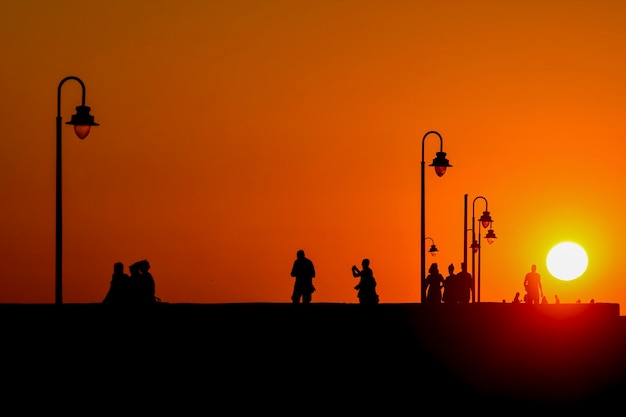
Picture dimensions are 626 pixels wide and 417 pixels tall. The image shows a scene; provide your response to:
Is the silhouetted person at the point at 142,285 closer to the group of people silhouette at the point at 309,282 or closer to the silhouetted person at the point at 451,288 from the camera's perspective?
the group of people silhouette at the point at 309,282

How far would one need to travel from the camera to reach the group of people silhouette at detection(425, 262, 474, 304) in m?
44.9

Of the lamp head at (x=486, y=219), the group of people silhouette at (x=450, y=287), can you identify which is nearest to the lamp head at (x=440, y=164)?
the group of people silhouette at (x=450, y=287)

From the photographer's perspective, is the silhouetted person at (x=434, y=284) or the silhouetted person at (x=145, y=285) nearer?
the silhouetted person at (x=145, y=285)

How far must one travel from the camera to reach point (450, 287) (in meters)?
45.1

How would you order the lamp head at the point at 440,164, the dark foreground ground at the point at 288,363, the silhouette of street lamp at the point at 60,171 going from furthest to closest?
1. the lamp head at the point at 440,164
2. the silhouette of street lamp at the point at 60,171
3. the dark foreground ground at the point at 288,363

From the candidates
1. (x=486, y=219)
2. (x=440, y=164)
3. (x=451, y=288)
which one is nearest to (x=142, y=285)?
(x=440, y=164)

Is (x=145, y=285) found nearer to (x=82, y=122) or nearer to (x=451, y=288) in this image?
(x=82, y=122)

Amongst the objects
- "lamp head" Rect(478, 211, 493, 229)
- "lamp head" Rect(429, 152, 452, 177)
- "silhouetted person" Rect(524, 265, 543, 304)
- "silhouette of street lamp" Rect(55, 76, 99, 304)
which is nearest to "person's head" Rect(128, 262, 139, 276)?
"silhouette of street lamp" Rect(55, 76, 99, 304)

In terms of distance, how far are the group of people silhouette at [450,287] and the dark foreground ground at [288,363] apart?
13.4 feet

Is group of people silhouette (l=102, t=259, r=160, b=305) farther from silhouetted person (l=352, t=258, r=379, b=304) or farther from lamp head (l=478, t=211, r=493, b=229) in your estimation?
lamp head (l=478, t=211, r=493, b=229)

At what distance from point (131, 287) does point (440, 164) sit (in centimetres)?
1131

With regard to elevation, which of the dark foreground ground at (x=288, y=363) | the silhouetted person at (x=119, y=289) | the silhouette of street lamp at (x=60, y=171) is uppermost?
the silhouette of street lamp at (x=60, y=171)

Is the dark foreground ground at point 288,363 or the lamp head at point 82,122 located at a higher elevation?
the lamp head at point 82,122

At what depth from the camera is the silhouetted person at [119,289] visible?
3334 centimetres
